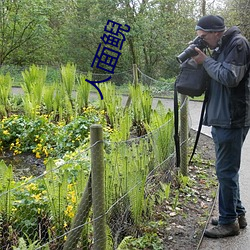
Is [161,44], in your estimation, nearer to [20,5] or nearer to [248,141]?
[20,5]

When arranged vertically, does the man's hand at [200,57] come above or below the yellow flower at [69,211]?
above

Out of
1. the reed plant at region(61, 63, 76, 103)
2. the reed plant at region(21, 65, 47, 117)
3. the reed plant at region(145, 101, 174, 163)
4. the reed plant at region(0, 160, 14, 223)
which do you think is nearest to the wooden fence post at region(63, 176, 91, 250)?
the reed plant at region(0, 160, 14, 223)

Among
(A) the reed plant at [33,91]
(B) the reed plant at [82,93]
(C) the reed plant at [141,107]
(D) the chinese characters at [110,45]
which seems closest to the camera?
(C) the reed plant at [141,107]

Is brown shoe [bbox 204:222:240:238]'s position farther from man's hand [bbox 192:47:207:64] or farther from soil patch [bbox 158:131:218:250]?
man's hand [bbox 192:47:207:64]

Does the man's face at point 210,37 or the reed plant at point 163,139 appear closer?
the man's face at point 210,37

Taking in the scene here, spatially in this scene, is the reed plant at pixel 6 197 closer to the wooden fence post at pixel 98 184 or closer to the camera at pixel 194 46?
the wooden fence post at pixel 98 184

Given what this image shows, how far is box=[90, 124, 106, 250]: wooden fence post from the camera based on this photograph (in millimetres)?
2332

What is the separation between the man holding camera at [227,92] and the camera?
2830 mm

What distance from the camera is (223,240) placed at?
3.29m

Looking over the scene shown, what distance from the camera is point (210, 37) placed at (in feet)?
9.92

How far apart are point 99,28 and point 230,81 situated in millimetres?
Result: 12538

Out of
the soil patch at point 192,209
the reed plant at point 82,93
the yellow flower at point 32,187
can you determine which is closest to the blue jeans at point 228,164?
the soil patch at point 192,209

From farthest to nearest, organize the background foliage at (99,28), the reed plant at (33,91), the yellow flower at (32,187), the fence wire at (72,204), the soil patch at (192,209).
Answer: the background foliage at (99,28) → the reed plant at (33,91) → the soil patch at (192,209) → the yellow flower at (32,187) → the fence wire at (72,204)

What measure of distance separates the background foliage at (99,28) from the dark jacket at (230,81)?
11.8 metres
